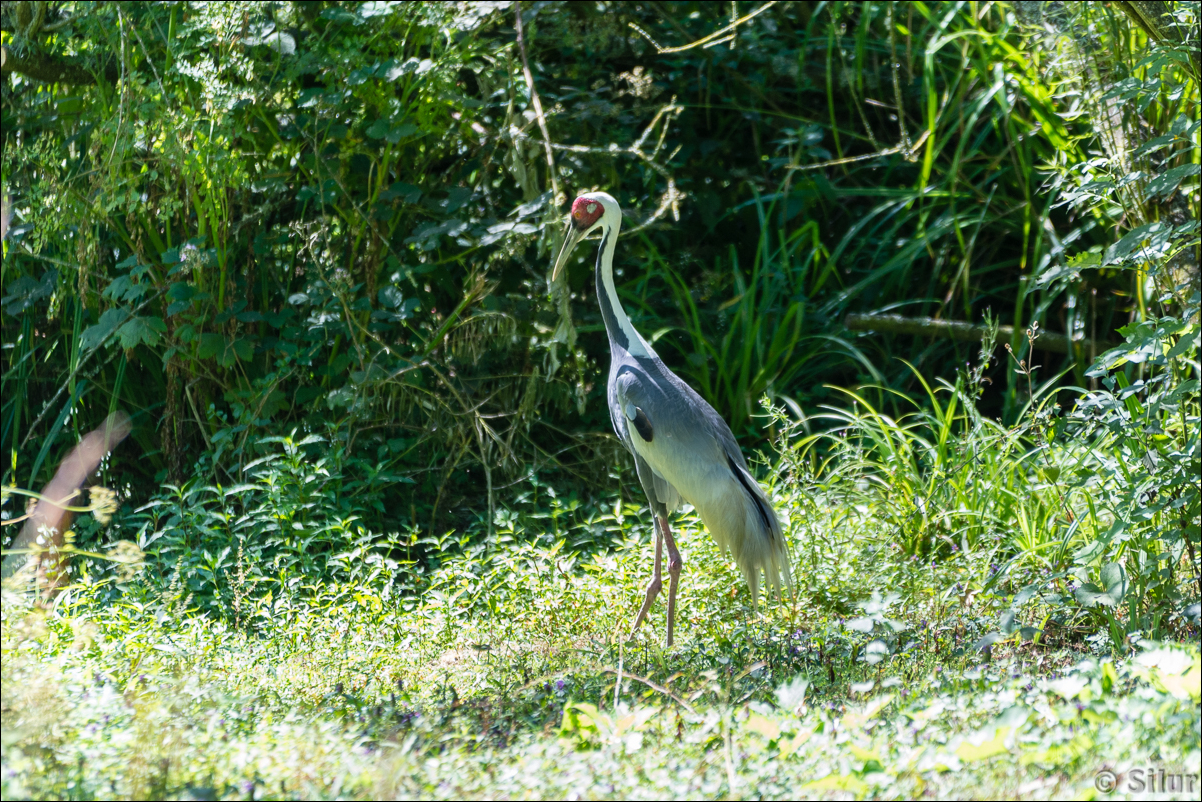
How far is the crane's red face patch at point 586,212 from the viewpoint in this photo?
13.8ft

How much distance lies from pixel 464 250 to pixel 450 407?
0.79 m

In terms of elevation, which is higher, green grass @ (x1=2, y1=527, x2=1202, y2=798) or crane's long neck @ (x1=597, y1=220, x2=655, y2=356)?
crane's long neck @ (x1=597, y1=220, x2=655, y2=356)

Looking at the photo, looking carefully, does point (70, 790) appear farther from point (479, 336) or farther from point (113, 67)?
point (113, 67)

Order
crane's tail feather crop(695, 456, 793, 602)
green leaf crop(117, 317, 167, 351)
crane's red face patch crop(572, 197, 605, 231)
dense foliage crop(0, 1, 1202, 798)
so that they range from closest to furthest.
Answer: dense foliage crop(0, 1, 1202, 798)
crane's tail feather crop(695, 456, 793, 602)
crane's red face patch crop(572, 197, 605, 231)
green leaf crop(117, 317, 167, 351)

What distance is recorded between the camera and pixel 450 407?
16.8 feet

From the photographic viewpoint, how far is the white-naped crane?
378 centimetres

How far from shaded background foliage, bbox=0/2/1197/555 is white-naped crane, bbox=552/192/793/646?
27.6 inches

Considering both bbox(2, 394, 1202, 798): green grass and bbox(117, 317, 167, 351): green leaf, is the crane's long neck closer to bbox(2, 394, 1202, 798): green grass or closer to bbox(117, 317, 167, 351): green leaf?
bbox(2, 394, 1202, 798): green grass

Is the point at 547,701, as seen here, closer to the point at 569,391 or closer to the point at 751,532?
the point at 751,532

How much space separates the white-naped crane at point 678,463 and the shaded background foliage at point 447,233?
0.70 meters

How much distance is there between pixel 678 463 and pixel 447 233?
1619 millimetres

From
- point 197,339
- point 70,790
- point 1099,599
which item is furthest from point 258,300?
point 1099,599

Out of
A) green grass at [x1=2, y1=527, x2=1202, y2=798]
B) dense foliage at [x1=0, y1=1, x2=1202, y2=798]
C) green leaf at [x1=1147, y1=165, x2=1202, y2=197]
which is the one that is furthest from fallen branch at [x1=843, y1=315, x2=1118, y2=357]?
green leaf at [x1=1147, y1=165, x2=1202, y2=197]

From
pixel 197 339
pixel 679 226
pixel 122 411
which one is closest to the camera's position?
pixel 197 339
